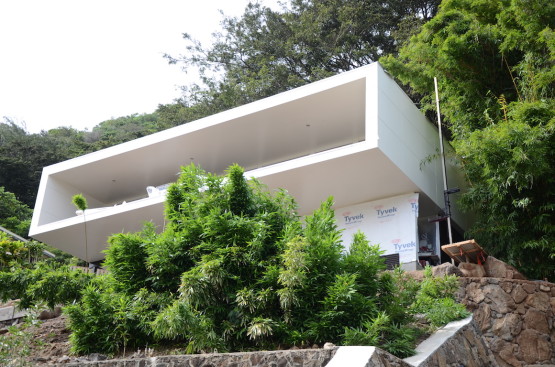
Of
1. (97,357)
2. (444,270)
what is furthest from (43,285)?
(444,270)

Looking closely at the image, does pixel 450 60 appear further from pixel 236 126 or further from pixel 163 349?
pixel 163 349

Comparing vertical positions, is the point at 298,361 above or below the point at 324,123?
below

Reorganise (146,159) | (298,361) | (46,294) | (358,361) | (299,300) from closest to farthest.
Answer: (358,361)
(298,361)
(299,300)
(46,294)
(146,159)

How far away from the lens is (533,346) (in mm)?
8188

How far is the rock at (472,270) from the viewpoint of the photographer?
9.05 meters

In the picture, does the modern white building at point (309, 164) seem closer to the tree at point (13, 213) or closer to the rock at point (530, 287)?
the rock at point (530, 287)

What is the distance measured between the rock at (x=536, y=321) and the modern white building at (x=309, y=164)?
292 centimetres

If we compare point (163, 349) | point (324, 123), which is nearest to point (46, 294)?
point (163, 349)

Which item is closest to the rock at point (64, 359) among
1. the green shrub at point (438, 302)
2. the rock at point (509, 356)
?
the green shrub at point (438, 302)

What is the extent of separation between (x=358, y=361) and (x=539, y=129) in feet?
22.5

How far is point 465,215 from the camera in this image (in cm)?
1330

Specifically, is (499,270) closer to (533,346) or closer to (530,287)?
(530,287)

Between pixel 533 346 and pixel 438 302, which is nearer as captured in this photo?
pixel 438 302

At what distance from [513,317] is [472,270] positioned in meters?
1.03
